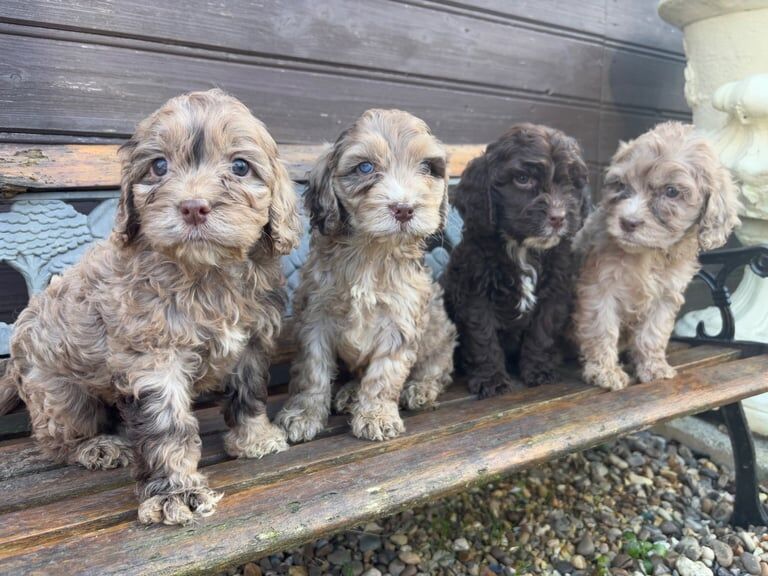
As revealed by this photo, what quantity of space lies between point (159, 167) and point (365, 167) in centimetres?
91

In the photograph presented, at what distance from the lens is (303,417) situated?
297 centimetres

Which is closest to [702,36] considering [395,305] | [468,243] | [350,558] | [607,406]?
[468,243]

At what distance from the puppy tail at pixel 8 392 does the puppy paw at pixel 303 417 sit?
1.25 metres

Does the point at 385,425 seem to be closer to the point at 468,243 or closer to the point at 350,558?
the point at 350,558

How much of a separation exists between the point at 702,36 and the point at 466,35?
6.25 feet

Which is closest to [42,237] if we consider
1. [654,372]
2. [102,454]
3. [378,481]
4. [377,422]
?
[102,454]

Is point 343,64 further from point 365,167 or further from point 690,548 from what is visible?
point 690,548

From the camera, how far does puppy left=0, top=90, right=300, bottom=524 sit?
222 cm

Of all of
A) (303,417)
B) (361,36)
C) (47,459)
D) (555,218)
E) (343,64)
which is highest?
(361,36)

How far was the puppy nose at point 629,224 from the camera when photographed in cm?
349

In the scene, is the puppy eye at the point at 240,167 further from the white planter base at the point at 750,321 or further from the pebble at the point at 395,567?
the white planter base at the point at 750,321

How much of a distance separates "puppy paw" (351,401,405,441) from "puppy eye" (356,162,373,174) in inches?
43.5

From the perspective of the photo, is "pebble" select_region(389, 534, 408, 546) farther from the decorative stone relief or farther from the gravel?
the decorative stone relief

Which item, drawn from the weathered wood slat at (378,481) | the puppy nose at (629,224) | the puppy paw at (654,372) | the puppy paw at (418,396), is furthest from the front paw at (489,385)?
the puppy nose at (629,224)
